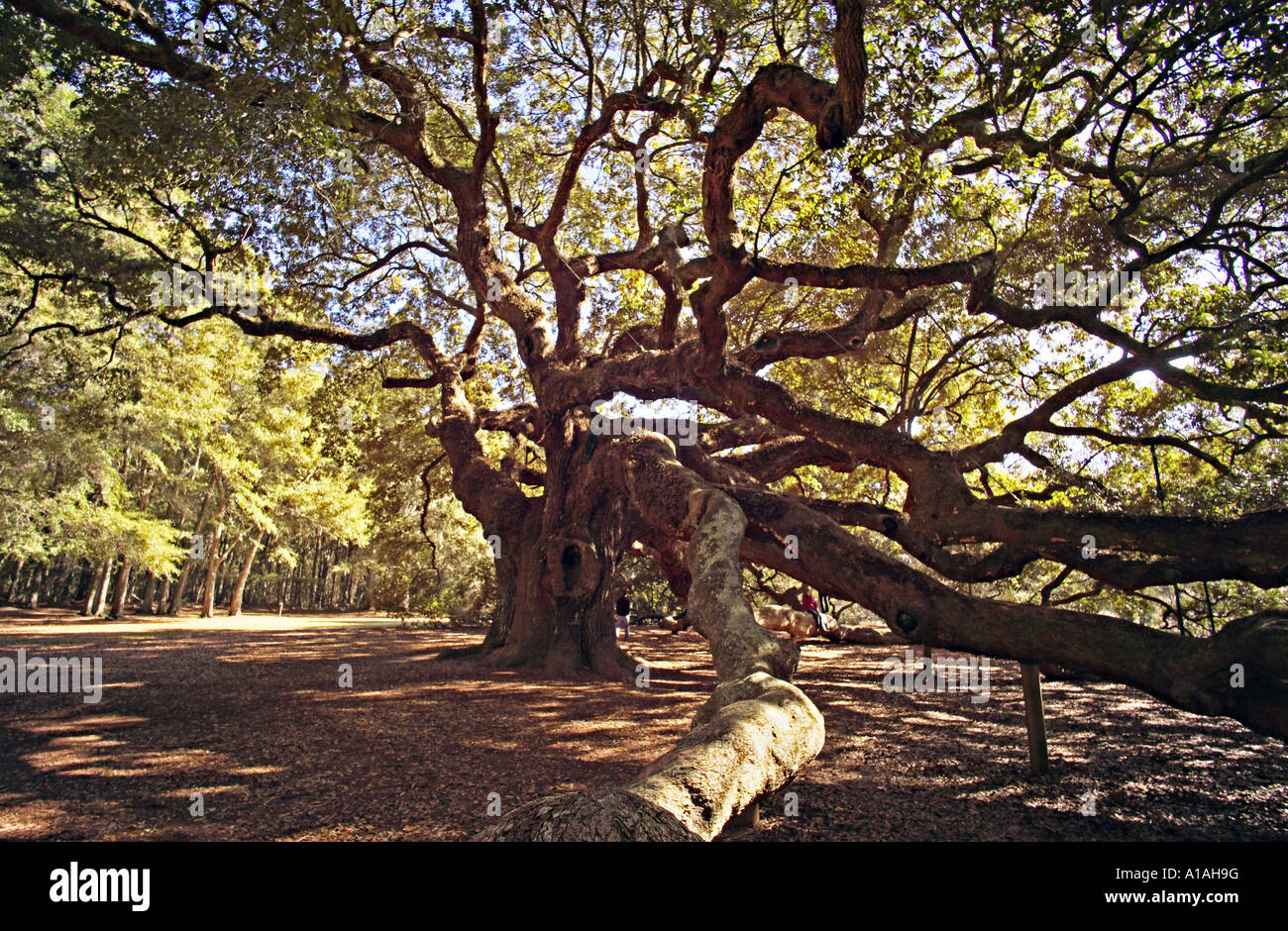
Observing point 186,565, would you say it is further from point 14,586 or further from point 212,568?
point 14,586

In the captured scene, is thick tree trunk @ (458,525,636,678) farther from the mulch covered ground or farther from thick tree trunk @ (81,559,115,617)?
thick tree trunk @ (81,559,115,617)

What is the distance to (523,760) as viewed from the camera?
538cm

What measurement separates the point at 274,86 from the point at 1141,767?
9.27 m

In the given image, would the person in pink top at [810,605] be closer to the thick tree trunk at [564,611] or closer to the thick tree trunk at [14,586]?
the thick tree trunk at [564,611]

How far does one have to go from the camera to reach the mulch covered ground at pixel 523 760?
3.99 metres

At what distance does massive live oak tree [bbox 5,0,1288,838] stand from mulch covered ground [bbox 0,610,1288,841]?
2.73ft

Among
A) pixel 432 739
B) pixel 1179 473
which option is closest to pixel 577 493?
pixel 432 739

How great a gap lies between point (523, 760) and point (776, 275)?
509 centimetres

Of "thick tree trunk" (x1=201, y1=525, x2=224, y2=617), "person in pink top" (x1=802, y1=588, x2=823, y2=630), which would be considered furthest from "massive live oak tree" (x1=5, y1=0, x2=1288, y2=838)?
"thick tree trunk" (x1=201, y1=525, x2=224, y2=617)

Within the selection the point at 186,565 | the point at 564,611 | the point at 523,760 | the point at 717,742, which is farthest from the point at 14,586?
the point at 717,742

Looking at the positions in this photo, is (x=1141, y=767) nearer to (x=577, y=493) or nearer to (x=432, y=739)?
(x=432, y=739)

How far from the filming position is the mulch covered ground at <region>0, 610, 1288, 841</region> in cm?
399

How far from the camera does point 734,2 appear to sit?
22.8 ft

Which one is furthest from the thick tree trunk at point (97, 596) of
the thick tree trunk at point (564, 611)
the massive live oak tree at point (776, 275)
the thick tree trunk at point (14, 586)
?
the thick tree trunk at point (564, 611)
